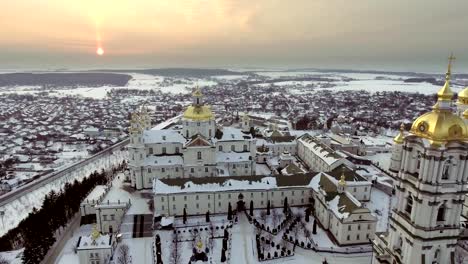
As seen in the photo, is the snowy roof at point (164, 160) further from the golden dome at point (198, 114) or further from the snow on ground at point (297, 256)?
the snow on ground at point (297, 256)

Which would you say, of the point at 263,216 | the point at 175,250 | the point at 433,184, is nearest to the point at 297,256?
the point at 263,216

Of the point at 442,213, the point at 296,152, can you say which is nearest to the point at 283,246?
the point at 442,213

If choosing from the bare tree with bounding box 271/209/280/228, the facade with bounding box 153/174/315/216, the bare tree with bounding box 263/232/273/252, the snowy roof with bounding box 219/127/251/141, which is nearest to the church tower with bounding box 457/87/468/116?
the facade with bounding box 153/174/315/216

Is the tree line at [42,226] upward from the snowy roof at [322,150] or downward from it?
downward

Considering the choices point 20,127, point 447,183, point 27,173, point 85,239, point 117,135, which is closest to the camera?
point 447,183

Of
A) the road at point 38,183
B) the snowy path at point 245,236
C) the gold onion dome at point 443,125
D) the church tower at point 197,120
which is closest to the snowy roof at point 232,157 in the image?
the church tower at point 197,120

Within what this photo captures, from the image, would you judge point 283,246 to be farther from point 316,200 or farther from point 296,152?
point 296,152

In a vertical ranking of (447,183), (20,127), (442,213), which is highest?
(447,183)
